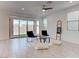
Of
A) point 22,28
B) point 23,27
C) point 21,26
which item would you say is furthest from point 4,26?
point 23,27

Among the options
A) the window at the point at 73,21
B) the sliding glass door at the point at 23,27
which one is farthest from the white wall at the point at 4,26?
the window at the point at 73,21

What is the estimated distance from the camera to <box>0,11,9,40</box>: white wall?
11156 millimetres

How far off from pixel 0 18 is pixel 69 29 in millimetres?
5827

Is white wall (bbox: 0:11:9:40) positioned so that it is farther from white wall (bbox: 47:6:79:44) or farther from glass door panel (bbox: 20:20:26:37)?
white wall (bbox: 47:6:79:44)

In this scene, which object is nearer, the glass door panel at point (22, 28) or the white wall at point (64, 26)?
the white wall at point (64, 26)

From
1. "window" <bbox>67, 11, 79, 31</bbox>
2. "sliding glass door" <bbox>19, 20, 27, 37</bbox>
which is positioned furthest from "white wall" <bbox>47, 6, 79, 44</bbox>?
"sliding glass door" <bbox>19, 20, 27, 37</bbox>

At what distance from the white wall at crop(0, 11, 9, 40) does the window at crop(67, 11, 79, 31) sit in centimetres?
550

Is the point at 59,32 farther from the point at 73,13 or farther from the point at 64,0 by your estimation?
the point at 64,0

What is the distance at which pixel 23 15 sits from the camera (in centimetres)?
1344

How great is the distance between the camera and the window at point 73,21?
897cm

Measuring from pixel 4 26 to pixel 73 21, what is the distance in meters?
5.93

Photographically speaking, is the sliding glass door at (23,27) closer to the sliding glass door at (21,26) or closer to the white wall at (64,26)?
the sliding glass door at (21,26)

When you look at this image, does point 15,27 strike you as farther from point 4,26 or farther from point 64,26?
point 64,26

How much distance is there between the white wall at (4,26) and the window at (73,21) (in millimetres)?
5498
